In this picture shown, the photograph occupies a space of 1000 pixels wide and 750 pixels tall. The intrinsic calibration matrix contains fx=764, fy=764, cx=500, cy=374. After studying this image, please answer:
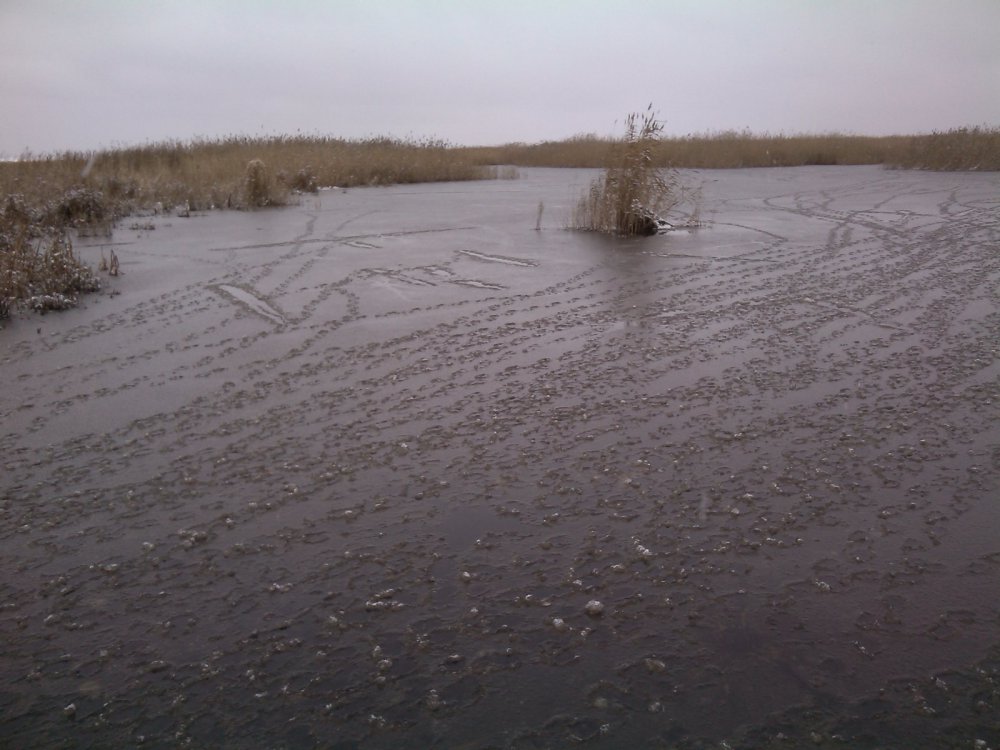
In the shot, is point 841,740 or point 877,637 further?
point 877,637

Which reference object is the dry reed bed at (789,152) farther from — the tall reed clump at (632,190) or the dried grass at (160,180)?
the tall reed clump at (632,190)

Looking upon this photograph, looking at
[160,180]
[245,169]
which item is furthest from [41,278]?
[245,169]

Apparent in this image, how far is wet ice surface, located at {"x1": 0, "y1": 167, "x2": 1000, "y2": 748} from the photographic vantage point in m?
2.46

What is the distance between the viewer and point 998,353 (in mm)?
5633

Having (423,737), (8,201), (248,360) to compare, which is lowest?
(423,737)

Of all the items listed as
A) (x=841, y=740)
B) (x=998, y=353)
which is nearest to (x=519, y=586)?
(x=841, y=740)

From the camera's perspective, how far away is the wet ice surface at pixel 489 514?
2.46 m

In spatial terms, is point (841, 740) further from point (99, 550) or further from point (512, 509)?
point (99, 550)

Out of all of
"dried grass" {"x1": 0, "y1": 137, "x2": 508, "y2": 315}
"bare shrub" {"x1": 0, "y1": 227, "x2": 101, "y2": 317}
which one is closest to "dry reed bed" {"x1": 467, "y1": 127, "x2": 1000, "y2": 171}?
"dried grass" {"x1": 0, "y1": 137, "x2": 508, "y2": 315}

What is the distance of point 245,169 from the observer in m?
19.5

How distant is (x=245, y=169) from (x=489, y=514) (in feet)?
59.8

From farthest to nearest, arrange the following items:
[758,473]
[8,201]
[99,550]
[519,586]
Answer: [8,201]
[758,473]
[99,550]
[519,586]

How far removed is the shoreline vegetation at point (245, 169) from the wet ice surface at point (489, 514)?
1.61 metres

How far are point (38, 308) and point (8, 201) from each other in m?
5.56
